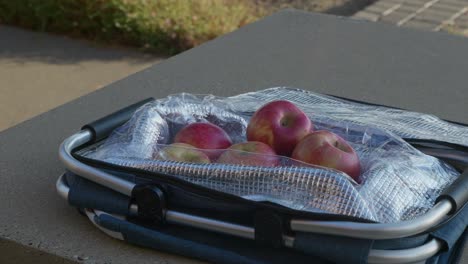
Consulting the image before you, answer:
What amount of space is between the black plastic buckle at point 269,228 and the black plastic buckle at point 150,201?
0.17m

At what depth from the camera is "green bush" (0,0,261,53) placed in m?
5.04

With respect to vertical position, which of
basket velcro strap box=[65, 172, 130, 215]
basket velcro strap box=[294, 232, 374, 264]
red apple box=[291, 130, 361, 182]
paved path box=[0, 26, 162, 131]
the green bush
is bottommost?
paved path box=[0, 26, 162, 131]

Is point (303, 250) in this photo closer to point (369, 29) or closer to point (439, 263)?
point (439, 263)

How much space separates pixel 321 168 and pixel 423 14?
4.37 m

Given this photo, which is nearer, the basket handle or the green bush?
the basket handle

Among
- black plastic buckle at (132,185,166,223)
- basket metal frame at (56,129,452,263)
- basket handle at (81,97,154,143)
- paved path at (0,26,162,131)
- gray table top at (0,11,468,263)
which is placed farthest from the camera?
paved path at (0,26,162,131)

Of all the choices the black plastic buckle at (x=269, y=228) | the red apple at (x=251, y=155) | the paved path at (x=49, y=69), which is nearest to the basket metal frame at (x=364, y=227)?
the black plastic buckle at (x=269, y=228)

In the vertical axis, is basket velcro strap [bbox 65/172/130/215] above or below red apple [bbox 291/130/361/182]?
below

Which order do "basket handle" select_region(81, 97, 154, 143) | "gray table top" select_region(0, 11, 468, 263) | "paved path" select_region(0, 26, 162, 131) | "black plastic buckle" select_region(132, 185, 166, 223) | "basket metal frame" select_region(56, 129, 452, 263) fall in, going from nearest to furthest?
1. "basket metal frame" select_region(56, 129, 452, 263)
2. "black plastic buckle" select_region(132, 185, 166, 223)
3. "gray table top" select_region(0, 11, 468, 263)
4. "basket handle" select_region(81, 97, 154, 143)
5. "paved path" select_region(0, 26, 162, 131)

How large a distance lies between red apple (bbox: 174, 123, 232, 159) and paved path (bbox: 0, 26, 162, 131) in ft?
8.96

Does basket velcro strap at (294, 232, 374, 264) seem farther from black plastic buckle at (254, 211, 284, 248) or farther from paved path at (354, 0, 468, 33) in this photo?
paved path at (354, 0, 468, 33)

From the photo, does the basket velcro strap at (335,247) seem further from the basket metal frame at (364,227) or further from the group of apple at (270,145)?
A: the group of apple at (270,145)

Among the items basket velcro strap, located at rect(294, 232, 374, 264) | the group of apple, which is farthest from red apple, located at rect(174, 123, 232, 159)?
basket velcro strap, located at rect(294, 232, 374, 264)

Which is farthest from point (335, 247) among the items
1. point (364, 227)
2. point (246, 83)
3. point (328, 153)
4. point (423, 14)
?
point (423, 14)
